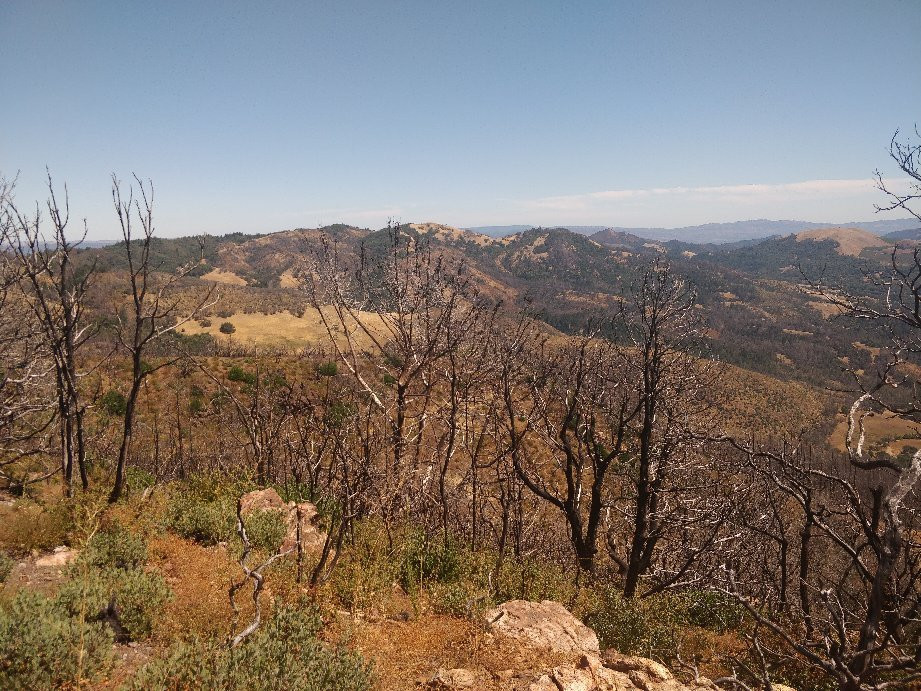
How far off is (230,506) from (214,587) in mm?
2457

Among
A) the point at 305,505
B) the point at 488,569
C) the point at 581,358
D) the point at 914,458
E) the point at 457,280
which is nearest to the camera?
the point at 914,458

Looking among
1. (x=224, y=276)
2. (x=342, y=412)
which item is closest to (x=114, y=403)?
(x=342, y=412)

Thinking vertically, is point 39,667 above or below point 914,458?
below

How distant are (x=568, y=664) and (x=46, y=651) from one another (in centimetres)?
436

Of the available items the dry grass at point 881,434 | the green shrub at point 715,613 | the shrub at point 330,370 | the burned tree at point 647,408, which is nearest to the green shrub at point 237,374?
the shrub at point 330,370

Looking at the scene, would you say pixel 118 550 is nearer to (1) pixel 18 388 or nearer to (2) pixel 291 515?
(2) pixel 291 515

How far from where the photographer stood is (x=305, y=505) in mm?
9344

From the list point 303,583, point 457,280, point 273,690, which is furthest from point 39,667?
point 457,280

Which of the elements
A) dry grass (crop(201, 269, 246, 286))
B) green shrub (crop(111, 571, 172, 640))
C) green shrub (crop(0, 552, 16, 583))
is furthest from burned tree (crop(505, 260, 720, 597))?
dry grass (crop(201, 269, 246, 286))

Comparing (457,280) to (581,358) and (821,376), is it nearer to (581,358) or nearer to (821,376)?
(581,358)

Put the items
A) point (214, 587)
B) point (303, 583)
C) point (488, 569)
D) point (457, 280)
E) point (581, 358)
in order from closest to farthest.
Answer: point (214, 587)
point (303, 583)
point (488, 569)
point (581, 358)
point (457, 280)

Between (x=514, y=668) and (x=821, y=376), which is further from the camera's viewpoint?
(x=821, y=376)

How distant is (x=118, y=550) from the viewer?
574 cm

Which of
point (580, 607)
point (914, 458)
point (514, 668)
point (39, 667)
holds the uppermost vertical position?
point (914, 458)
